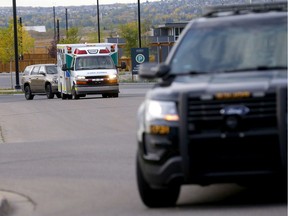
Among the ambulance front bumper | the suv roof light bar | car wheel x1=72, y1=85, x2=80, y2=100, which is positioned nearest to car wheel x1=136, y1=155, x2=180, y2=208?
the suv roof light bar

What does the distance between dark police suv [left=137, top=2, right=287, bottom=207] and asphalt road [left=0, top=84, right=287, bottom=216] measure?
0.47 metres

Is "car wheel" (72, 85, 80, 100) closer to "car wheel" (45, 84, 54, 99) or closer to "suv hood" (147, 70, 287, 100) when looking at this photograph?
"car wheel" (45, 84, 54, 99)

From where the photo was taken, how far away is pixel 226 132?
34.0 feet

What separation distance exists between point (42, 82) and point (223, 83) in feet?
138

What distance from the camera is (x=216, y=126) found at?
10.4 m

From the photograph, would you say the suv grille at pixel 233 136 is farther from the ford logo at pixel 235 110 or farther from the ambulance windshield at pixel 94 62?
the ambulance windshield at pixel 94 62

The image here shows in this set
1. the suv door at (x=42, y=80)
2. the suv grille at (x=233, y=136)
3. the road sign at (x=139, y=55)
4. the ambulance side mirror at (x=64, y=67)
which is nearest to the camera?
the suv grille at (x=233, y=136)

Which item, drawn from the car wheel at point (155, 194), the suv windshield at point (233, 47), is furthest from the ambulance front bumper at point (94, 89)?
the car wheel at point (155, 194)

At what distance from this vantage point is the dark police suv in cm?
1034

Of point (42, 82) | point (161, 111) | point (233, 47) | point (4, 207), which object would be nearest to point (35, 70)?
point (42, 82)

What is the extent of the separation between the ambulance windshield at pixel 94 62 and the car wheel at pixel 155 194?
34.0 meters

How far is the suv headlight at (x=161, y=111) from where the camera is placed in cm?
1062

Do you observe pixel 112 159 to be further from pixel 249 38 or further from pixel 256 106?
pixel 256 106

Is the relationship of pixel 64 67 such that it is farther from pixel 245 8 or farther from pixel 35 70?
pixel 245 8
